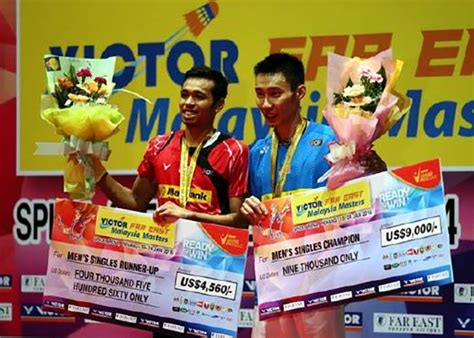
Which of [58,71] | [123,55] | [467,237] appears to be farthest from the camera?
[123,55]

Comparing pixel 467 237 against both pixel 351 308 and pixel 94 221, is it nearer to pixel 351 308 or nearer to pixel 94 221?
pixel 351 308

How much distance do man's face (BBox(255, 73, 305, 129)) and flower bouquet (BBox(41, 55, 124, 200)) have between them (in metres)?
0.53

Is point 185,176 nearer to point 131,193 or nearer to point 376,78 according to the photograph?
point 131,193

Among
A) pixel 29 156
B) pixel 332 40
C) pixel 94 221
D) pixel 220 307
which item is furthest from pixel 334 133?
pixel 29 156

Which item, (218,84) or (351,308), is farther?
(351,308)

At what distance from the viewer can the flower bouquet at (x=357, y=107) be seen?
211 cm

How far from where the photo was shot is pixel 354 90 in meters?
2.14

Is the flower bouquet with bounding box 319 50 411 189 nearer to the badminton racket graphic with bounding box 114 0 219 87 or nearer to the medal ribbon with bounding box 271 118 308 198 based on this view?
the medal ribbon with bounding box 271 118 308 198

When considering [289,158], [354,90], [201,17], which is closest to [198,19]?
[201,17]

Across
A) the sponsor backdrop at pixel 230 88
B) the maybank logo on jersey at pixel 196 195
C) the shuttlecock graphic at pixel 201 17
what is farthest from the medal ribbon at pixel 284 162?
the shuttlecock graphic at pixel 201 17

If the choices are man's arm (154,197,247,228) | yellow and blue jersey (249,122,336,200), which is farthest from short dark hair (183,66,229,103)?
man's arm (154,197,247,228)

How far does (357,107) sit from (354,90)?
6 cm

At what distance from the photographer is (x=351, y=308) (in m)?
3.35

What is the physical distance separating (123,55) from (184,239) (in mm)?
1512
